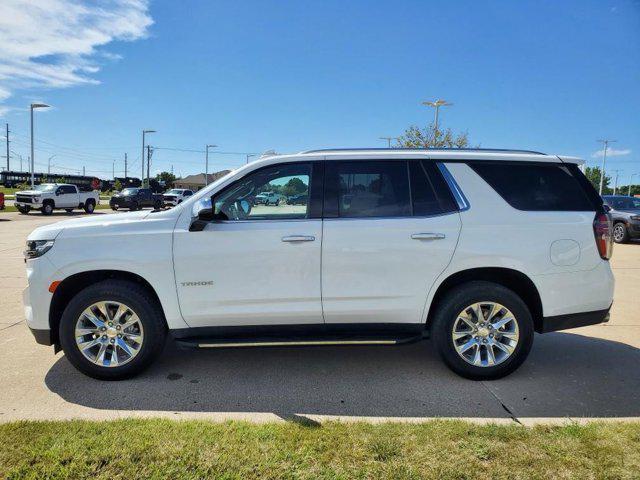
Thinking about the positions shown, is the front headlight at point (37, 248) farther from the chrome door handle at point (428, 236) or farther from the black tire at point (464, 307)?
the black tire at point (464, 307)

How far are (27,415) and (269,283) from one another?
6.52ft

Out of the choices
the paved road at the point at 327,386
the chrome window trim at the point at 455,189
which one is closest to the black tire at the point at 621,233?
the paved road at the point at 327,386

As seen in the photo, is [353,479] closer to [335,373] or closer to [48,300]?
[335,373]

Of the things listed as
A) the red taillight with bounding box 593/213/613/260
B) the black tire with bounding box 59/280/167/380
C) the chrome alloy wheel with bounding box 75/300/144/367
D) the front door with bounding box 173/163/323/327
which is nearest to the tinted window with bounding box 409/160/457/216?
the front door with bounding box 173/163/323/327

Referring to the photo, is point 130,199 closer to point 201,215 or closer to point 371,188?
point 201,215

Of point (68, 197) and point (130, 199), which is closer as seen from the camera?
point (68, 197)

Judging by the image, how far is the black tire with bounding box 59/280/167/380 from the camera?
3855 mm

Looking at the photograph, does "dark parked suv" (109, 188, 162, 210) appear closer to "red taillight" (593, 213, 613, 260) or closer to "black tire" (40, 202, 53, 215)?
"black tire" (40, 202, 53, 215)

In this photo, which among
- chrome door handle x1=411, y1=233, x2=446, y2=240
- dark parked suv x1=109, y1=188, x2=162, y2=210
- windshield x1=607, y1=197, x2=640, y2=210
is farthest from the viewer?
dark parked suv x1=109, y1=188, x2=162, y2=210

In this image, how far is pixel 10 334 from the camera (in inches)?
205

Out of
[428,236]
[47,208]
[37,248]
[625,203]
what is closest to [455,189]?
[428,236]

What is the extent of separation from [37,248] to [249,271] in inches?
70.0

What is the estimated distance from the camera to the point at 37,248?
12.8 feet

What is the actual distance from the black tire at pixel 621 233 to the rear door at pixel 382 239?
14.0 m
